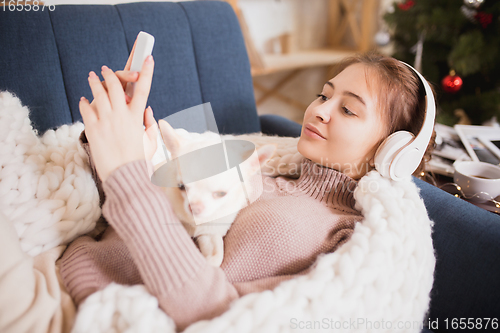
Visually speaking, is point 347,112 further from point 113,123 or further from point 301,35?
point 301,35

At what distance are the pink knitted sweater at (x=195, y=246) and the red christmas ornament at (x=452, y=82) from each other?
1.36m

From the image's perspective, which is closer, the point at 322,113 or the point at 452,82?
the point at 322,113

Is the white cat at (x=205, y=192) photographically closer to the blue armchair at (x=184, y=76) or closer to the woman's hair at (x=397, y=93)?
the woman's hair at (x=397, y=93)

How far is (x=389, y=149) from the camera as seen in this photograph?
74cm

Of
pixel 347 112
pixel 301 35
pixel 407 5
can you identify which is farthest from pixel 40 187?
pixel 301 35

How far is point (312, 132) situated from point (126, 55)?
2.31ft

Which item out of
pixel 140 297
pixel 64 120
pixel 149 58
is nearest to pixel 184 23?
pixel 64 120

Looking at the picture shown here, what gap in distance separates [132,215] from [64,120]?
0.62m

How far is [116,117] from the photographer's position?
54cm

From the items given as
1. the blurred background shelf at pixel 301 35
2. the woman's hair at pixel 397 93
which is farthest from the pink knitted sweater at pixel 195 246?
the blurred background shelf at pixel 301 35

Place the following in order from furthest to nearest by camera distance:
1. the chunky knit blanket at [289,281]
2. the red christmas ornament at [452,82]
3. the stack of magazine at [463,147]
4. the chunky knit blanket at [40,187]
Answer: the red christmas ornament at [452,82] < the stack of magazine at [463,147] < the chunky knit blanket at [40,187] < the chunky knit blanket at [289,281]

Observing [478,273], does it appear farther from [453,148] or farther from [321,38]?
[321,38]

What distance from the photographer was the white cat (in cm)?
55

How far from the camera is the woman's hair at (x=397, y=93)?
77 cm
